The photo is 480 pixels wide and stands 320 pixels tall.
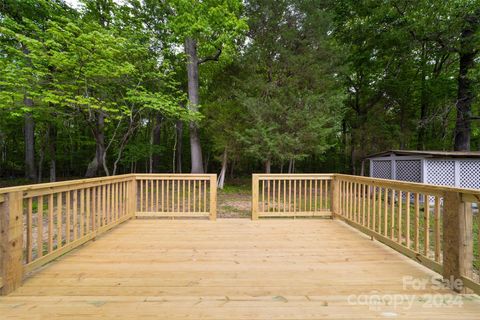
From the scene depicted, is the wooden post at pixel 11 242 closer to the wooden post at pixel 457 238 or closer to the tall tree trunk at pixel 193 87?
the wooden post at pixel 457 238

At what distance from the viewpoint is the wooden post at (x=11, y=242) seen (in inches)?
74.8

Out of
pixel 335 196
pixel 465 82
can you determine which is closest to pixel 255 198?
pixel 335 196

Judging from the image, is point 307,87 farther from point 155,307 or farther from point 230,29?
point 155,307

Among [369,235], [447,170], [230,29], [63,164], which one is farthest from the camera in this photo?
[63,164]

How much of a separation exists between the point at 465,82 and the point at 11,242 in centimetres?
1372

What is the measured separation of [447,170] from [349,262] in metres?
7.29

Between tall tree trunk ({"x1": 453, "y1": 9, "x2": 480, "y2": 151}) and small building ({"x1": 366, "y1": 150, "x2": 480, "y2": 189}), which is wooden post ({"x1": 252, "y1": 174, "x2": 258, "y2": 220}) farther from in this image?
tall tree trunk ({"x1": 453, "y1": 9, "x2": 480, "y2": 151})

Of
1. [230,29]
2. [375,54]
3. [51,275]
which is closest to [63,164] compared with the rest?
[230,29]

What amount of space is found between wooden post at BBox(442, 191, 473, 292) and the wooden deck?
0.19m

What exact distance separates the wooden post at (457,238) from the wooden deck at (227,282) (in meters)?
0.19

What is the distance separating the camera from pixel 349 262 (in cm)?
255

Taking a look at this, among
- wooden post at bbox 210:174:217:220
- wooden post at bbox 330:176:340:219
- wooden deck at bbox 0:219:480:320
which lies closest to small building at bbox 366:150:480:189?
wooden post at bbox 330:176:340:219

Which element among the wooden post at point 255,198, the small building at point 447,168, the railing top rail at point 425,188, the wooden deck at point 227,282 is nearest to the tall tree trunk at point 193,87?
the wooden post at point 255,198

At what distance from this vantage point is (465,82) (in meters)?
9.59
